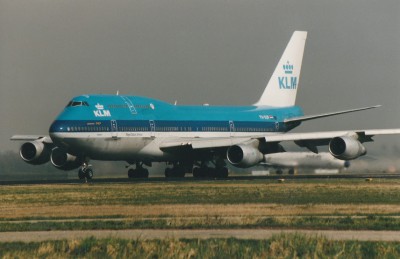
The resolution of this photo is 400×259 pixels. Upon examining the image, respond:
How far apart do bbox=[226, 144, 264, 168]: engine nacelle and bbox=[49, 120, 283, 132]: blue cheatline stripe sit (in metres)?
5.48

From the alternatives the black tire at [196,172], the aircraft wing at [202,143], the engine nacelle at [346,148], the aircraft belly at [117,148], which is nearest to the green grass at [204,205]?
the engine nacelle at [346,148]

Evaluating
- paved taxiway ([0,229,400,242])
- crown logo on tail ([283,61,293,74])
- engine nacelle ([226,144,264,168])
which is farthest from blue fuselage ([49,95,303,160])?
paved taxiway ([0,229,400,242])

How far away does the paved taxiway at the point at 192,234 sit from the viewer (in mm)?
23641

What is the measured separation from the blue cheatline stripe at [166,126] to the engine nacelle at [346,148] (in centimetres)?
1088

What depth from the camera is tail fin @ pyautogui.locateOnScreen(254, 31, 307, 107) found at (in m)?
75.2

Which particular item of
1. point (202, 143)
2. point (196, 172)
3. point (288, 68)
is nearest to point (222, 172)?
point (196, 172)

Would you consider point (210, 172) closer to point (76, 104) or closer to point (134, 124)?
point (134, 124)

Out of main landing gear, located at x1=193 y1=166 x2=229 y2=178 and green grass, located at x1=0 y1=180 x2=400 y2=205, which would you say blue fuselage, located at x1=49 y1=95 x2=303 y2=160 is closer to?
main landing gear, located at x1=193 y1=166 x2=229 y2=178

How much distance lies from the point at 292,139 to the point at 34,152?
18.2 meters

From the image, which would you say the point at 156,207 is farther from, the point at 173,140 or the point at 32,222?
the point at 173,140

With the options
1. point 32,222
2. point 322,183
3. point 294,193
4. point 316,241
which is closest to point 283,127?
point 322,183

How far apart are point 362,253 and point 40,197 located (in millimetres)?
23031

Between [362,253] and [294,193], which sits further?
[294,193]

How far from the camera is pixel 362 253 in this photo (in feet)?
67.6
